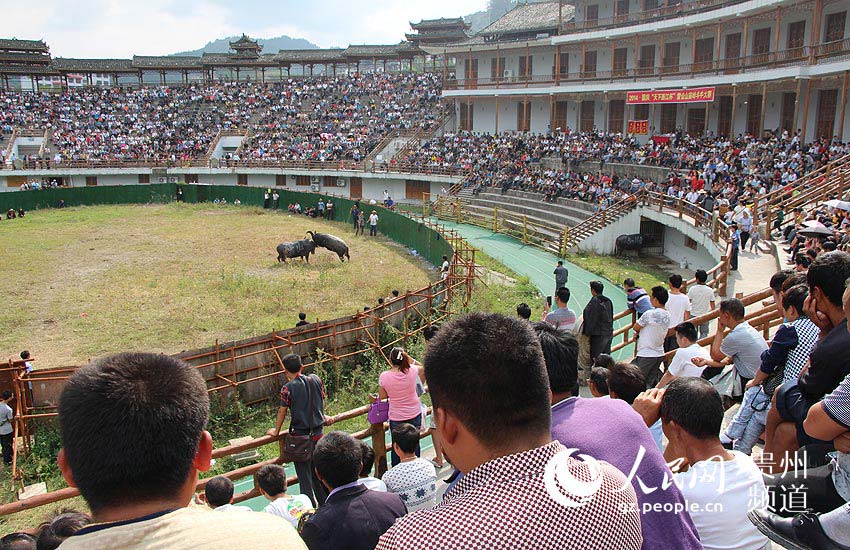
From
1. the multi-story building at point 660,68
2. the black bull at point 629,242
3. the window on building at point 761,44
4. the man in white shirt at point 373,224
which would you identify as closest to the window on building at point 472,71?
the multi-story building at point 660,68

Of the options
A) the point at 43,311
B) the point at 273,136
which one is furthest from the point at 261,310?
the point at 273,136

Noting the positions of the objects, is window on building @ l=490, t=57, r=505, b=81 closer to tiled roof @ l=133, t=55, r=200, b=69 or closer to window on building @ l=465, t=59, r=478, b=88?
window on building @ l=465, t=59, r=478, b=88

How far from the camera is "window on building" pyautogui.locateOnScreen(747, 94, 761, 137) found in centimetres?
3169

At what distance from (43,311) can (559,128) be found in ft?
106

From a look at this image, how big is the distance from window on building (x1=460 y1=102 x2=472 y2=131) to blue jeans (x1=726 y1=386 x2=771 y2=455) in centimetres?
4312

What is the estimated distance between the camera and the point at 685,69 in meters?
35.5

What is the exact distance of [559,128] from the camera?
138 ft

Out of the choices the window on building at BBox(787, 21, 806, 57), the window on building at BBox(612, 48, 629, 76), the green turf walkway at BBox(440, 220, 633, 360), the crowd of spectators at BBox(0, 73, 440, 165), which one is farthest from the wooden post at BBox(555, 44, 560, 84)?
the window on building at BBox(787, 21, 806, 57)

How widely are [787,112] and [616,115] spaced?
11.1 m

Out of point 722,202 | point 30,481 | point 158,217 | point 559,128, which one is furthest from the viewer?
point 559,128

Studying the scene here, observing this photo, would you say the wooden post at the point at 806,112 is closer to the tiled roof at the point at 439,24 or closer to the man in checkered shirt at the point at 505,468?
the man in checkered shirt at the point at 505,468

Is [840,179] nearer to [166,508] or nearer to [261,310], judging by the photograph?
[261,310]

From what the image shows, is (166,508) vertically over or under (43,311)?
over

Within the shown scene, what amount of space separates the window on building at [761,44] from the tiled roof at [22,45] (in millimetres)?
58701
